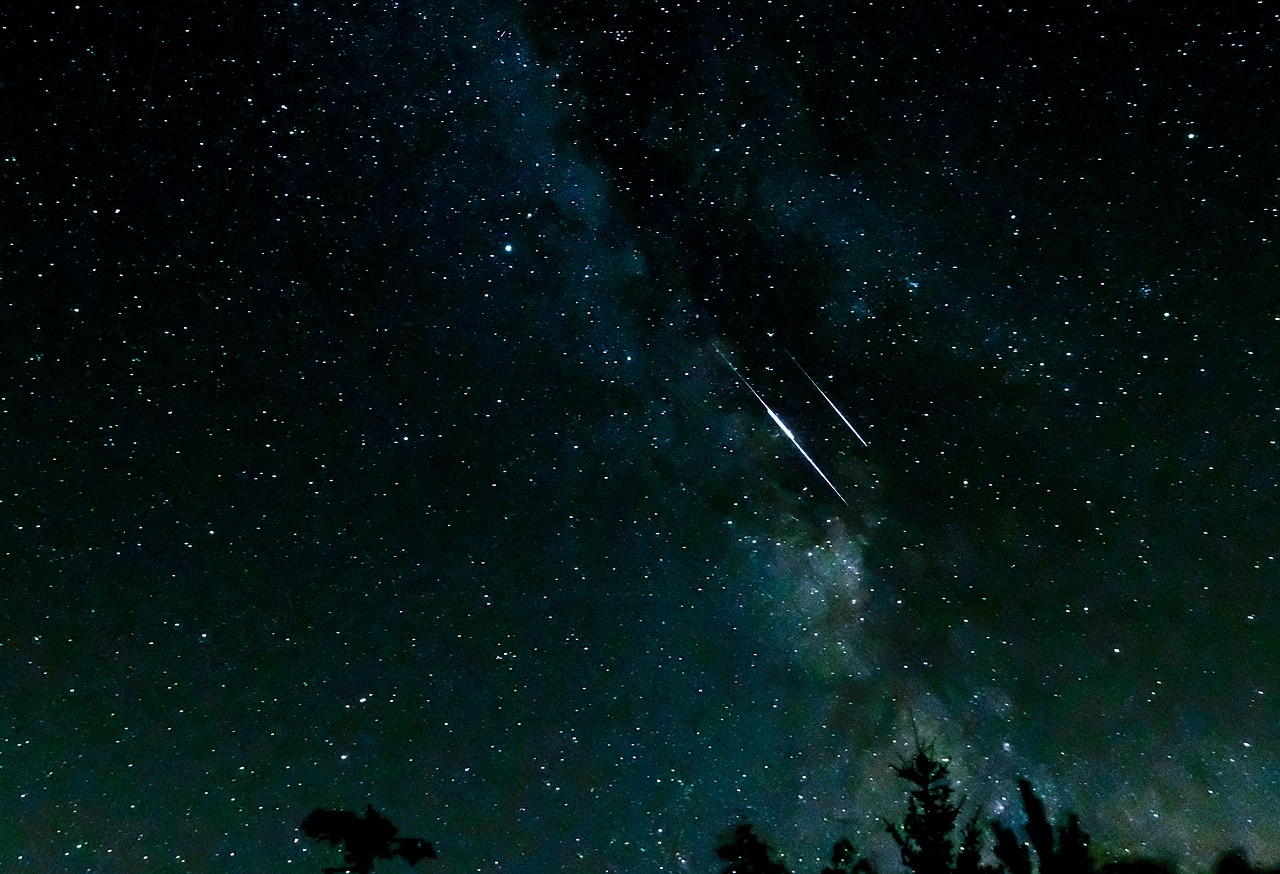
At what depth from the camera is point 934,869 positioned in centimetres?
1234

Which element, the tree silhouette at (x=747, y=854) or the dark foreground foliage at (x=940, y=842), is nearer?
the dark foreground foliage at (x=940, y=842)

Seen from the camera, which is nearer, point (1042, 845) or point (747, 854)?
point (1042, 845)

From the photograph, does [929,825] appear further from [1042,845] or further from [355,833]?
[355,833]

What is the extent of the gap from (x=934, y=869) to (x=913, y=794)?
4.32ft

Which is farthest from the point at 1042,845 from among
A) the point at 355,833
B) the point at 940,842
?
the point at 355,833

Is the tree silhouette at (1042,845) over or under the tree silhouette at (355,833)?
under

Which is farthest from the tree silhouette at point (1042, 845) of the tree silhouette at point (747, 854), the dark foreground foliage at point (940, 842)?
the tree silhouette at point (747, 854)

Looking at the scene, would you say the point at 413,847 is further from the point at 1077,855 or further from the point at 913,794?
the point at 1077,855

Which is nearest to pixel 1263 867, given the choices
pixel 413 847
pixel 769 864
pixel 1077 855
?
pixel 1077 855

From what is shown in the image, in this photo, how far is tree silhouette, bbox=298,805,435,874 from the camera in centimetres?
1113

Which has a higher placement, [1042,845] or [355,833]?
[355,833]

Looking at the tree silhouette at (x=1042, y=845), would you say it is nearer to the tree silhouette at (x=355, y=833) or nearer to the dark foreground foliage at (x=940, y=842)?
the dark foreground foliage at (x=940, y=842)

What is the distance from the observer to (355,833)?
1117cm

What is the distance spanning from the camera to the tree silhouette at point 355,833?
1113cm
